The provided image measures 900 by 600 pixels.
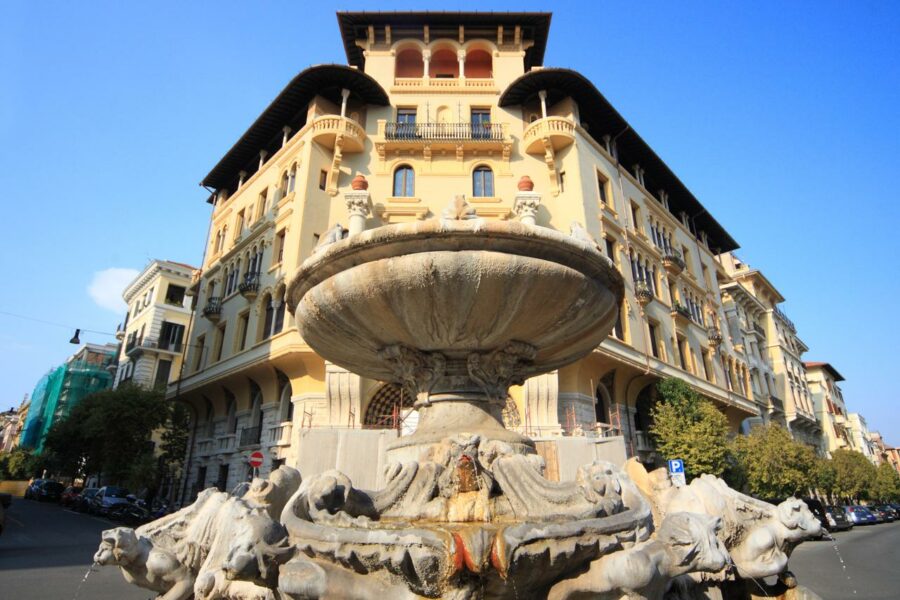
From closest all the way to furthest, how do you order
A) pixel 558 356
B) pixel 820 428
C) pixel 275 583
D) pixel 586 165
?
pixel 275 583, pixel 558 356, pixel 586 165, pixel 820 428

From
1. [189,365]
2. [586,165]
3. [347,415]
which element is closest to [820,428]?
[586,165]

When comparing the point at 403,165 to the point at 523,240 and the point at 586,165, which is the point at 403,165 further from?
the point at 523,240

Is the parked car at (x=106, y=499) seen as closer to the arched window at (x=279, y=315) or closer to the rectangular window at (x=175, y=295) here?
the arched window at (x=279, y=315)

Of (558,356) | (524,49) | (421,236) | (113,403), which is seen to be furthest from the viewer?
(524,49)

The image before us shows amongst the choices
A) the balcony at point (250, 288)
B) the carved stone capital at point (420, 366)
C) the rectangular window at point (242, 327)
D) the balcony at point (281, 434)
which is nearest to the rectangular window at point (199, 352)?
the rectangular window at point (242, 327)

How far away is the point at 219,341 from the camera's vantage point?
23469 millimetres

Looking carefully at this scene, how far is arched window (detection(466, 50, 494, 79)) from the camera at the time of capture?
2545cm

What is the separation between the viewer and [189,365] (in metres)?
25.1

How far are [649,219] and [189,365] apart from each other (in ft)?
78.9

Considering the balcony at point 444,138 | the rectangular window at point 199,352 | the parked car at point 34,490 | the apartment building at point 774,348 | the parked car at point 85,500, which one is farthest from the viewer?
the apartment building at point 774,348

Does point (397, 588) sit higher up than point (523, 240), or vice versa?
point (523, 240)

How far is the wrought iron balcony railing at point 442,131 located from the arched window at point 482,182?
1.32 m

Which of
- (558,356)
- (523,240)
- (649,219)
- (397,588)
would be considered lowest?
(397,588)

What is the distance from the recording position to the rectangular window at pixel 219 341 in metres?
23.1
